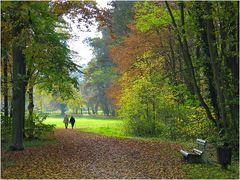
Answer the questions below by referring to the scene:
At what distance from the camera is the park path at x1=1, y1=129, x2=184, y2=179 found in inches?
359

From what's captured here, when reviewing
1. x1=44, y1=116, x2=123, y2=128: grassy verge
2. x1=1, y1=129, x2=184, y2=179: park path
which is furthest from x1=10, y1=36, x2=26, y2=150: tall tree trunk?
x1=44, y1=116, x2=123, y2=128: grassy verge

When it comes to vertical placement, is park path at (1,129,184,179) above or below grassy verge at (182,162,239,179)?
above

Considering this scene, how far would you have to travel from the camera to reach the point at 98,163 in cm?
1091

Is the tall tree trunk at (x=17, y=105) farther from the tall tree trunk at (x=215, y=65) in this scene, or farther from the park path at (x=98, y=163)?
the tall tree trunk at (x=215, y=65)

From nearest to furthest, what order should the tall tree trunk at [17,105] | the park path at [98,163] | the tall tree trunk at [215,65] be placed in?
the tall tree trunk at [215,65], the park path at [98,163], the tall tree trunk at [17,105]

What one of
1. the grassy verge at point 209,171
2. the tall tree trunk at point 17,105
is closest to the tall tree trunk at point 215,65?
the grassy verge at point 209,171

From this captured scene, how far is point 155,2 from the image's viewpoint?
54.2ft

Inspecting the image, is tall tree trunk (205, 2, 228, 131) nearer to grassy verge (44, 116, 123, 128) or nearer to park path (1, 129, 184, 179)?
park path (1, 129, 184, 179)

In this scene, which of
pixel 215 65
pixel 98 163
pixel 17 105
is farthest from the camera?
pixel 17 105

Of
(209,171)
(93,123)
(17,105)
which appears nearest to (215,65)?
(209,171)

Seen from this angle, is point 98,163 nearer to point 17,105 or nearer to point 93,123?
point 17,105

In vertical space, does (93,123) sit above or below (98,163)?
below

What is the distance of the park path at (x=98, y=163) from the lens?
9125 millimetres

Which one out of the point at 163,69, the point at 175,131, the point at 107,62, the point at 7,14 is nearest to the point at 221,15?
the point at 7,14
